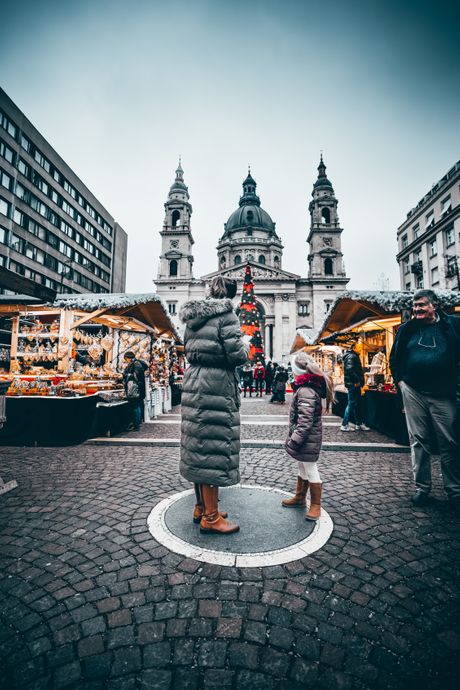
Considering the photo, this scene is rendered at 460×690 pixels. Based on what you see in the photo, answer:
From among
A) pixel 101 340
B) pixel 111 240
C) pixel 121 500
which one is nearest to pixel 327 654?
pixel 121 500

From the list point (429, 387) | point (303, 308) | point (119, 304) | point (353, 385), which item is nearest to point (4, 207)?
point (119, 304)

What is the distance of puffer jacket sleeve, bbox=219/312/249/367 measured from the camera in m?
2.71

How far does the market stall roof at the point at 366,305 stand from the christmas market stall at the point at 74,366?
5.09 metres

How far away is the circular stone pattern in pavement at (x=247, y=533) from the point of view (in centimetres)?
243

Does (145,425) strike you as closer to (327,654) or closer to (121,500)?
(121,500)

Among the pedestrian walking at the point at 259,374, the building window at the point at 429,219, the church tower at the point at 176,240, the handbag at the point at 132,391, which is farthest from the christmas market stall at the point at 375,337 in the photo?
the church tower at the point at 176,240

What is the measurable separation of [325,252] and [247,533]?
52.7 metres

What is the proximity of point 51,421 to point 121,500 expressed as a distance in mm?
3326

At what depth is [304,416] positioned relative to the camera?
311 cm

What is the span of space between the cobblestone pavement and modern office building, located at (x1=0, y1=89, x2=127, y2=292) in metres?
35.9

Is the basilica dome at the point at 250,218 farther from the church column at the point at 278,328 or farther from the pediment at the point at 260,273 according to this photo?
the church column at the point at 278,328

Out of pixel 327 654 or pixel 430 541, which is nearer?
pixel 327 654

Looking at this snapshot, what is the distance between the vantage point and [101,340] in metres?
8.79

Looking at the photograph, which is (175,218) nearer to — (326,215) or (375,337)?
(326,215)
